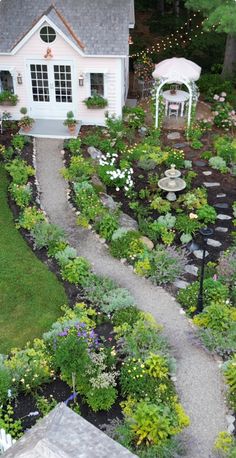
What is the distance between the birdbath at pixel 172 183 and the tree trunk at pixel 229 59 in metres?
8.83

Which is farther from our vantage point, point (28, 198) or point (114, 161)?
point (114, 161)

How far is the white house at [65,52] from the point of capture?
2028 centimetres

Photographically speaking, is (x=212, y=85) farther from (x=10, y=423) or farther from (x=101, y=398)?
(x=10, y=423)

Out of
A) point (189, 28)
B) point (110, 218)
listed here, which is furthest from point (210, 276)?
point (189, 28)

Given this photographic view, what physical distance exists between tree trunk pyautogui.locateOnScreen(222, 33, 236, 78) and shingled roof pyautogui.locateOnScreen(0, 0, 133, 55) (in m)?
5.34

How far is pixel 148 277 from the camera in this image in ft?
48.8

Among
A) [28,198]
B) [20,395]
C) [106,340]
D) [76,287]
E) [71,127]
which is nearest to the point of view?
[20,395]

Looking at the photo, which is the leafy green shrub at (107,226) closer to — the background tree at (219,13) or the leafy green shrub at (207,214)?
the leafy green shrub at (207,214)

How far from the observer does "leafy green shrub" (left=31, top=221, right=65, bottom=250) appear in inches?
619

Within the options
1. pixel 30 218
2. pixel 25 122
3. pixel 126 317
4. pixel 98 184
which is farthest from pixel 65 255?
pixel 25 122

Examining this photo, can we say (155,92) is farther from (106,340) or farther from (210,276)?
(106,340)

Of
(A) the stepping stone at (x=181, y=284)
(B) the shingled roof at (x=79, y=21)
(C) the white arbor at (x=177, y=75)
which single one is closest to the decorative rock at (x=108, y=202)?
(A) the stepping stone at (x=181, y=284)

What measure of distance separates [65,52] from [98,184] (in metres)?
5.38

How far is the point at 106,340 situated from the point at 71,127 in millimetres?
9955
